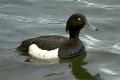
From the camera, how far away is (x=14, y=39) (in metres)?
14.9

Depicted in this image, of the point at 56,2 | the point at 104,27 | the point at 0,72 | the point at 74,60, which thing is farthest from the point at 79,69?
the point at 56,2

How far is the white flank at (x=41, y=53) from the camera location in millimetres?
13516

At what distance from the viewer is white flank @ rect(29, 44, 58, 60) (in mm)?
13516

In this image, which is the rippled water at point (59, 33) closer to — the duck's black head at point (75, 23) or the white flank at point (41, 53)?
the white flank at point (41, 53)

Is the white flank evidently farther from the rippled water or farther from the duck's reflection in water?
the duck's reflection in water

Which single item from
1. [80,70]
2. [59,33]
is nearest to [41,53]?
[80,70]

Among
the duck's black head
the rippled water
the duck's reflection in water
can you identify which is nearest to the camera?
the duck's reflection in water

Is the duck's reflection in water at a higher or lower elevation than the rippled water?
Result: lower

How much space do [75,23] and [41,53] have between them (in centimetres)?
125

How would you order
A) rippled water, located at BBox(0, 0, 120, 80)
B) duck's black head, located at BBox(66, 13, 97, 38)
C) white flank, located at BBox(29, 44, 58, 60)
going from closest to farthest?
rippled water, located at BBox(0, 0, 120, 80), white flank, located at BBox(29, 44, 58, 60), duck's black head, located at BBox(66, 13, 97, 38)

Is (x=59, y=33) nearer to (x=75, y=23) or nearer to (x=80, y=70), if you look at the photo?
(x=75, y=23)

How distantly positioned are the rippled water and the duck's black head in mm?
742

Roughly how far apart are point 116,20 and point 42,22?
245 cm

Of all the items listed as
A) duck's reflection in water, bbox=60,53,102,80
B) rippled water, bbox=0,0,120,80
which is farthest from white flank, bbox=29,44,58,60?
duck's reflection in water, bbox=60,53,102,80
